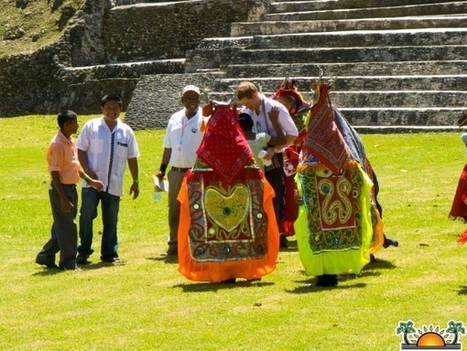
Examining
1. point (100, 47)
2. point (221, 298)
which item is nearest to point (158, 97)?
point (100, 47)

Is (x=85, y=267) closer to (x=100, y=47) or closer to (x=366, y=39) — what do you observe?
(x=366, y=39)

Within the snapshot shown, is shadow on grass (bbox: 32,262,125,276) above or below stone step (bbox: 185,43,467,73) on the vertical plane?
below

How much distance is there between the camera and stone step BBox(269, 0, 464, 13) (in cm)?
2561

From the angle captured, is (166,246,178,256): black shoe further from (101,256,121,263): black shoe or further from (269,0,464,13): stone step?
(269,0,464,13): stone step

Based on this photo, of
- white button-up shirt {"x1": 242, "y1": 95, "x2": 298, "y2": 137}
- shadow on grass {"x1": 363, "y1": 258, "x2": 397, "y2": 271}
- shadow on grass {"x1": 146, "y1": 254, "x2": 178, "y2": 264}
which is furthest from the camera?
shadow on grass {"x1": 146, "y1": 254, "x2": 178, "y2": 264}

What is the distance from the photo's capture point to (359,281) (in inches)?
344

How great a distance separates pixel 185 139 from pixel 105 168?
29.3 inches

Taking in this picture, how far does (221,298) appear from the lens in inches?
330

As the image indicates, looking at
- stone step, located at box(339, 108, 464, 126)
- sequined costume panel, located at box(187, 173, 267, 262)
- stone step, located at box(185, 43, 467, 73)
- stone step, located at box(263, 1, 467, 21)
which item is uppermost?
stone step, located at box(263, 1, 467, 21)

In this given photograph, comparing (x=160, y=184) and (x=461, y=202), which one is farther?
(x=160, y=184)

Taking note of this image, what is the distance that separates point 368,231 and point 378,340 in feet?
7.01

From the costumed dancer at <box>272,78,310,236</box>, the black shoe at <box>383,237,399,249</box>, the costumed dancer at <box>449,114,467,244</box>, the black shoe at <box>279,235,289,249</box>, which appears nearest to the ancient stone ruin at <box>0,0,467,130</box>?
the costumed dancer at <box>272,78,310,236</box>

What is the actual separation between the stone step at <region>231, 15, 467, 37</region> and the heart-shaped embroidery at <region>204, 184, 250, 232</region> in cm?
1478

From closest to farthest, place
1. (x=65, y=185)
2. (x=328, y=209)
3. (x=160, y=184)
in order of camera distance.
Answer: (x=328, y=209) → (x=65, y=185) → (x=160, y=184)
